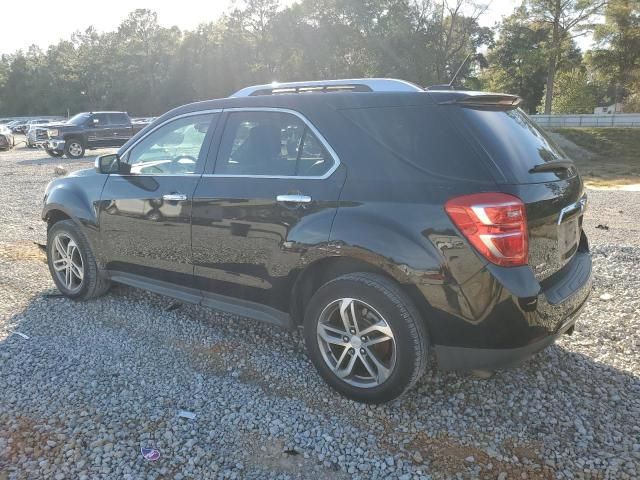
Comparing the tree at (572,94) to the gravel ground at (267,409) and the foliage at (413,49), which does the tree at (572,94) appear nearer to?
the foliage at (413,49)

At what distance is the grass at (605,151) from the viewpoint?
2291cm

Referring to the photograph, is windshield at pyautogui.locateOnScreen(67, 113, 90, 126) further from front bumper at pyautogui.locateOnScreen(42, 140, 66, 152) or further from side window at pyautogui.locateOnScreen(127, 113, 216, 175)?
side window at pyautogui.locateOnScreen(127, 113, 216, 175)

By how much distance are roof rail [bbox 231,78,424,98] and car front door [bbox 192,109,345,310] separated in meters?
0.30

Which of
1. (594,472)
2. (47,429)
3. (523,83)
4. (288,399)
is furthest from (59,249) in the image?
(523,83)

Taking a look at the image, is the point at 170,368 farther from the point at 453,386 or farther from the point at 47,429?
the point at 453,386

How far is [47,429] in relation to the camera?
2.99 meters

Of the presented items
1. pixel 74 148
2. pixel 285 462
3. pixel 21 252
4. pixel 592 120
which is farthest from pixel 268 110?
pixel 592 120

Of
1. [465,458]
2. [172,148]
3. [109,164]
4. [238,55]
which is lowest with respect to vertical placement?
[465,458]

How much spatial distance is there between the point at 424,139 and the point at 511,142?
492mm

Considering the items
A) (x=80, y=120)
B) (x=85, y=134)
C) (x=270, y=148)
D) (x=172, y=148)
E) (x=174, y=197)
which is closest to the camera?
(x=270, y=148)

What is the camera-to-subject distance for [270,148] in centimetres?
360

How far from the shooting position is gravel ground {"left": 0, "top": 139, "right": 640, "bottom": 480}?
270 centimetres

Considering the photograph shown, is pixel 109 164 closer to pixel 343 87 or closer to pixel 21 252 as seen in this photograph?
pixel 343 87

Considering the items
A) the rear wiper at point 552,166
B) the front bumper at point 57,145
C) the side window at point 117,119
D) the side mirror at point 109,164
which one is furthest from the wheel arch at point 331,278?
the side window at point 117,119
